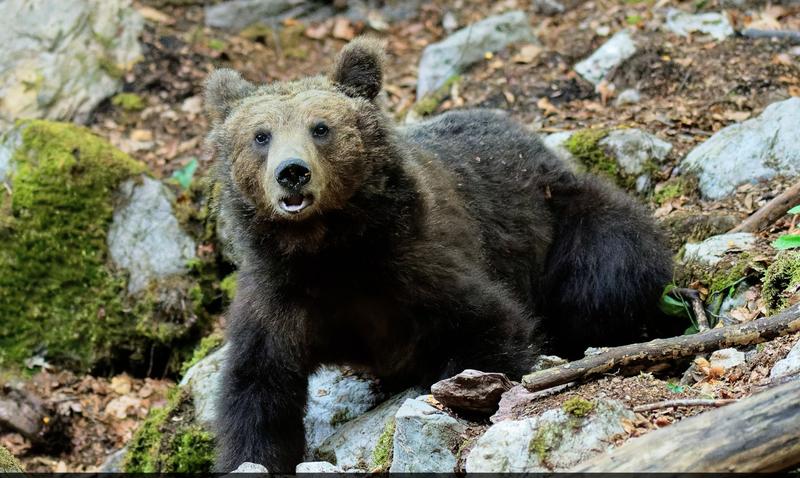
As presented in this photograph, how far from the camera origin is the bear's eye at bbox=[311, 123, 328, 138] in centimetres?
586

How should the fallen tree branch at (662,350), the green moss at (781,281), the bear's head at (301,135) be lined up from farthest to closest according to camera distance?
the green moss at (781,281)
the bear's head at (301,135)
the fallen tree branch at (662,350)

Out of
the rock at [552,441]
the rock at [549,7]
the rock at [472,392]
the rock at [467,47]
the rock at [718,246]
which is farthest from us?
the rock at [549,7]

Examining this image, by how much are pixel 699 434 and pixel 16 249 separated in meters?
8.20

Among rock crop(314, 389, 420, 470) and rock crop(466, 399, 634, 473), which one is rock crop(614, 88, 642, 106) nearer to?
rock crop(314, 389, 420, 470)

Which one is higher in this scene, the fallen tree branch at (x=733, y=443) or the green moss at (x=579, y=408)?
the fallen tree branch at (x=733, y=443)

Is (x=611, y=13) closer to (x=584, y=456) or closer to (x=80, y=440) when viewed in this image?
(x=80, y=440)

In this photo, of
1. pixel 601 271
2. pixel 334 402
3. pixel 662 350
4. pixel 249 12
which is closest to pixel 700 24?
pixel 601 271

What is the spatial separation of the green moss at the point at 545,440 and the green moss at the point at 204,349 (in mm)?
5153

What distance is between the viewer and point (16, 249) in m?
9.73

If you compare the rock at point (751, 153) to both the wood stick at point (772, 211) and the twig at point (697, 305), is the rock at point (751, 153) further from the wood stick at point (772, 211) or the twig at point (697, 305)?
the twig at point (697, 305)

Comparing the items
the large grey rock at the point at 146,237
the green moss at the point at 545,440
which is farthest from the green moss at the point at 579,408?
the large grey rock at the point at 146,237

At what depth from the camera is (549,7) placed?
13961 millimetres

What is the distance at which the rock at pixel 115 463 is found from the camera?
816 centimetres

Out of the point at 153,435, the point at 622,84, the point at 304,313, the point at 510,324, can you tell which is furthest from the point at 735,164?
the point at 153,435
